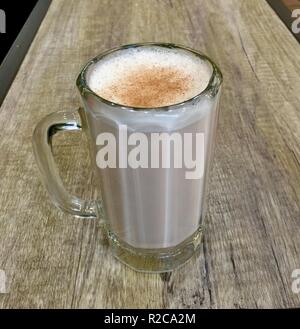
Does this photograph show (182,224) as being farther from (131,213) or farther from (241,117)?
(241,117)

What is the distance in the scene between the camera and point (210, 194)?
2.05 ft

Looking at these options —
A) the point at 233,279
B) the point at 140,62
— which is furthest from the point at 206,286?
the point at 140,62

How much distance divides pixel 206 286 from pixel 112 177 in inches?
5.9

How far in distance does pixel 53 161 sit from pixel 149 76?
0.14 m

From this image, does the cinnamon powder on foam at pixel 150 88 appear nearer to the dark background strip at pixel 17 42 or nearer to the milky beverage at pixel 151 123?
the milky beverage at pixel 151 123

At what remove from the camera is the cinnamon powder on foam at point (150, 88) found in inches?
18.9
